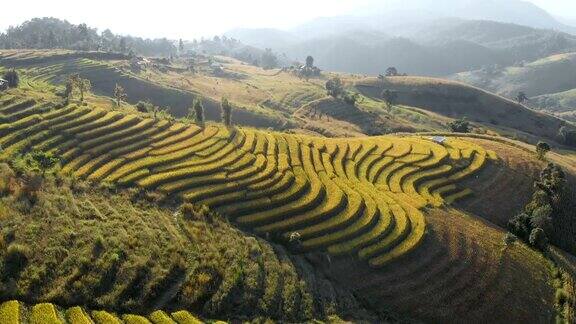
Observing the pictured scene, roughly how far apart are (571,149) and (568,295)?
106 meters

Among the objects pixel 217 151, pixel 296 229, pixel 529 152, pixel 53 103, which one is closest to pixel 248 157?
pixel 217 151

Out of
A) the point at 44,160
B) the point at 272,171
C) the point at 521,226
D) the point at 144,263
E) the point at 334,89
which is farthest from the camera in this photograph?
the point at 334,89

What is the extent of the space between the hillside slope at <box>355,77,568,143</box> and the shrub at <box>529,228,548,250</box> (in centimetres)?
11304

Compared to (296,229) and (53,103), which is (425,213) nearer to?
(296,229)

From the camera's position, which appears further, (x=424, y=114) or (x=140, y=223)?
(x=424, y=114)

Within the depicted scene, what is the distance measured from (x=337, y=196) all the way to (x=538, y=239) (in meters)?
23.9

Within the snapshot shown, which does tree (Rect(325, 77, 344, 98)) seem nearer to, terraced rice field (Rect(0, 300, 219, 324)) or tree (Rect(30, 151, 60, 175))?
tree (Rect(30, 151, 60, 175))

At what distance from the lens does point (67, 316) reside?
34.1m

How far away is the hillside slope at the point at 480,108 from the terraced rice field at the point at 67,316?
14914cm

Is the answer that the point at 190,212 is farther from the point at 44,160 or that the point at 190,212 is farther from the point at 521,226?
the point at 521,226

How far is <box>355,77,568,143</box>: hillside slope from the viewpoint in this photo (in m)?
172

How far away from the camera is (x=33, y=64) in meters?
151

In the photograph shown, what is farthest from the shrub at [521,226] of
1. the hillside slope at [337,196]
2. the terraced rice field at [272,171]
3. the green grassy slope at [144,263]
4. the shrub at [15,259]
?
the shrub at [15,259]

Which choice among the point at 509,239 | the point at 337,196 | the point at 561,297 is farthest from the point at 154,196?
the point at 561,297
